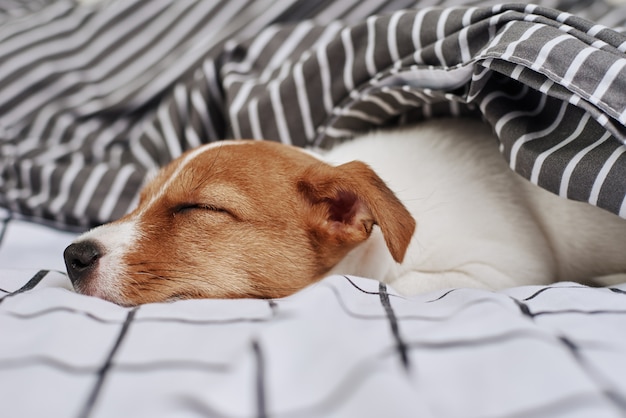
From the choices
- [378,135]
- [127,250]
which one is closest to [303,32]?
[378,135]

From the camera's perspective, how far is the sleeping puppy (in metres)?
0.97

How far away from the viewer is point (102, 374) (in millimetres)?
620

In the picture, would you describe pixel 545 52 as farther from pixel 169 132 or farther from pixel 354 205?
pixel 169 132

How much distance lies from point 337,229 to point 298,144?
0.54 m

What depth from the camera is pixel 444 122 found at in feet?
4.58

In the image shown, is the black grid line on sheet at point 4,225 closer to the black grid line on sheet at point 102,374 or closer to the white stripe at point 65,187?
the white stripe at point 65,187

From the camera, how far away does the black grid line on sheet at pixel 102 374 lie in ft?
1.87

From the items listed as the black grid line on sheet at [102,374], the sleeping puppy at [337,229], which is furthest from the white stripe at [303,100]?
the black grid line on sheet at [102,374]

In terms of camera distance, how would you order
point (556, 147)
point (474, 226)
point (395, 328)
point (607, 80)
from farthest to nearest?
point (474, 226), point (556, 147), point (607, 80), point (395, 328)

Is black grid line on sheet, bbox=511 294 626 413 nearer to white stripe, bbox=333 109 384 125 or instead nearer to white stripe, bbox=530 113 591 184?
white stripe, bbox=530 113 591 184

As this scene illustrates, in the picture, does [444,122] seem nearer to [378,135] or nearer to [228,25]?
[378,135]

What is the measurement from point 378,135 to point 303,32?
1.58ft

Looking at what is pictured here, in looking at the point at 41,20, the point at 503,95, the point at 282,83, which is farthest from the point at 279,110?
the point at 41,20

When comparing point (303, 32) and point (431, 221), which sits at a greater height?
point (303, 32)
